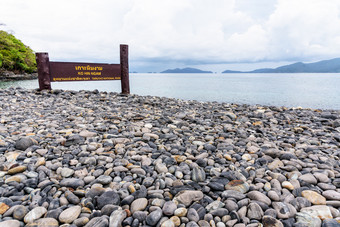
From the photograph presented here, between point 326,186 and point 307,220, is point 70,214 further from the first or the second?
point 326,186

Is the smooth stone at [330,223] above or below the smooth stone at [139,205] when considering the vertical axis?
below

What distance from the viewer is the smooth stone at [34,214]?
213 centimetres

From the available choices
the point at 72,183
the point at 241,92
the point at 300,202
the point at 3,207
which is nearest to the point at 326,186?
the point at 300,202

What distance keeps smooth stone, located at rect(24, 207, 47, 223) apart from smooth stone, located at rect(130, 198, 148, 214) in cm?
94

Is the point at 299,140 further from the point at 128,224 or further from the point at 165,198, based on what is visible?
the point at 128,224

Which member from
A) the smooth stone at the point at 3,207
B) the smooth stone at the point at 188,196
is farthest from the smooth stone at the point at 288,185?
the smooth stone at the point at 3,207

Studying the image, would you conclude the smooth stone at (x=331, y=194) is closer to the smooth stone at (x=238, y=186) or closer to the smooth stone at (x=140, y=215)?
the smooth stone at (x=238, y=186)

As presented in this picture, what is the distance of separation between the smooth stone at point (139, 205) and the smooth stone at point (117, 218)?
0.42ft

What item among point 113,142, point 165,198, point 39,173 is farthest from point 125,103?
point 165,198

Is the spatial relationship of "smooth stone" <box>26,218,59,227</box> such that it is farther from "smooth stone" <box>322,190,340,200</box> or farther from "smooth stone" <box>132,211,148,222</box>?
"smooth stone" <box>322,190,340,200</box>

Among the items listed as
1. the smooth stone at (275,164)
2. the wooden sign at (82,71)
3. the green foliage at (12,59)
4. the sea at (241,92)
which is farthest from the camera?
the green foliage at (12,59)

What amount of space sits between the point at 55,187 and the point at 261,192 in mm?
2667

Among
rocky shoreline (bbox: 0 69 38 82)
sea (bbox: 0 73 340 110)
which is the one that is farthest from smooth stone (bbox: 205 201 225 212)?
rocky shoreline (bbox: 0 69 38 82)

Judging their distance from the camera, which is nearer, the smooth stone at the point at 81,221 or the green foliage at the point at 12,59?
the smooth stone at the point at 81,221
